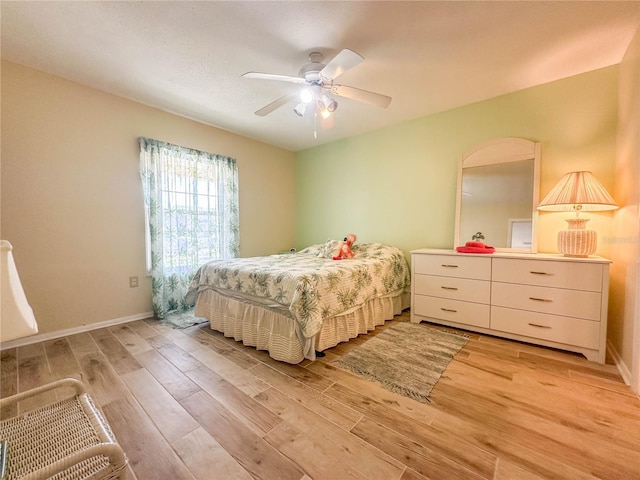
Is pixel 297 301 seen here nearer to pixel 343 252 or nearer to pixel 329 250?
pixel 343 252

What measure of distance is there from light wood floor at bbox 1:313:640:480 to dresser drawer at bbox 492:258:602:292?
0.57 metres

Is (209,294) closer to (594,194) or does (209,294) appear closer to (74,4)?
(74,4)

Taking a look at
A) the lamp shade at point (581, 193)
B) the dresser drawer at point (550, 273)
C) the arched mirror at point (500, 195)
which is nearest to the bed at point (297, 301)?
the arched mirror at point (500, 195)

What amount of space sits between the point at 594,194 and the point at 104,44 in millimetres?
3885

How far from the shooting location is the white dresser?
6.48 feet

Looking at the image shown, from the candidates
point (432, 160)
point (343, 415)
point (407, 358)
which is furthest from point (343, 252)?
point (343, 415)

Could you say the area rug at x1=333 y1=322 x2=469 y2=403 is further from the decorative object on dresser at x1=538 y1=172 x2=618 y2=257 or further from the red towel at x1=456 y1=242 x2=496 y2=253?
the decorative object on dresser at x1=538 y1=172 x2=618 y2=257

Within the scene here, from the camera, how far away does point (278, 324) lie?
2098mm

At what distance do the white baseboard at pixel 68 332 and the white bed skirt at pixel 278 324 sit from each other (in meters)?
0.73

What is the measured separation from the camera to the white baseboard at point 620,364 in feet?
5.54

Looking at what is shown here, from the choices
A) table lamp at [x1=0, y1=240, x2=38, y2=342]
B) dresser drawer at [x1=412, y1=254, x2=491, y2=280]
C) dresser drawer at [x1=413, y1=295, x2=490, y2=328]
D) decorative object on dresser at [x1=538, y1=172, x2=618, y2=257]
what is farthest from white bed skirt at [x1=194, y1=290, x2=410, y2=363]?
decorative object on dresser at [x1=538, y1=172, x2=618, y2=257]

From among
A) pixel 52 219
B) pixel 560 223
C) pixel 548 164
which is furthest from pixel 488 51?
pixel 52 219

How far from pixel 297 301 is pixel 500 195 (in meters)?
2.37

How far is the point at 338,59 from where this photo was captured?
5.39 ft
